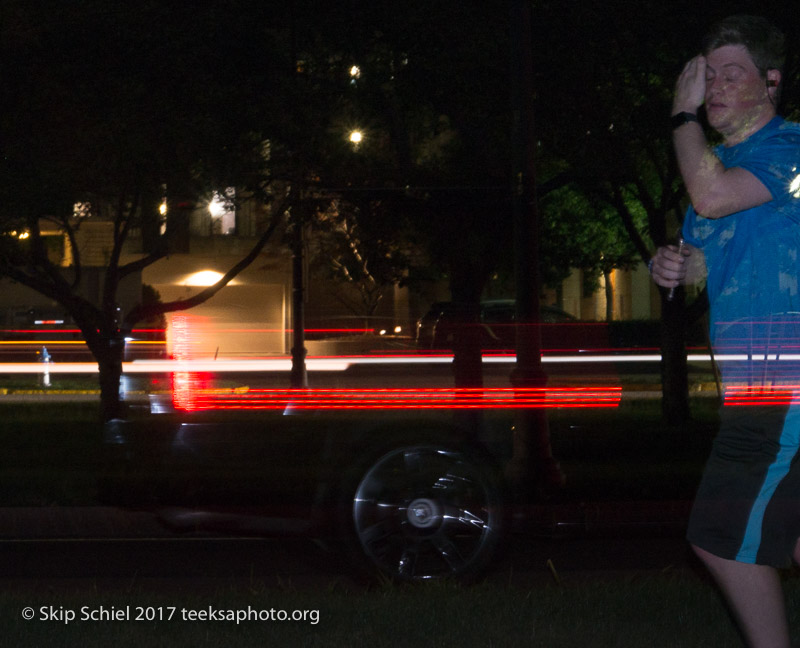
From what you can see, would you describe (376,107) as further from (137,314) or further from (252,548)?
(252,548)

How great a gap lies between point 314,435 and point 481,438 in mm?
837

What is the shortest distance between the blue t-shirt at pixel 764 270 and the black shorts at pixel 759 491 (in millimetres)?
111

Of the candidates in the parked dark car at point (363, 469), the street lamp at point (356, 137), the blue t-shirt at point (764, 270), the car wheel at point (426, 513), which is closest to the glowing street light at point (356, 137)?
the street lamp at point (356, 137)

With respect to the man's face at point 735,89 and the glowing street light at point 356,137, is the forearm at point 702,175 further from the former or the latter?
the glowing street light at point 356,137

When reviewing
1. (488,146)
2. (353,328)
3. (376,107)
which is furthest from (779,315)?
(376,107)

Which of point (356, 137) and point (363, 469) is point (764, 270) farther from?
point (356, 137)

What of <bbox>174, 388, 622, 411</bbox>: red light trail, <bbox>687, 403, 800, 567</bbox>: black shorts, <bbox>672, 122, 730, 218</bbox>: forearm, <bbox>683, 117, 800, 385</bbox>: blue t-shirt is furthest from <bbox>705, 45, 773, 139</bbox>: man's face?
<bbox>174, 388, 622, 411</bbox>: red light trail

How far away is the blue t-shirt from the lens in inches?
121

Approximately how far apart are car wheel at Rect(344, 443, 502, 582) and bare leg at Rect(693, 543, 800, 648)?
2723 mm

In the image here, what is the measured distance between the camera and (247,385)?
5.95m

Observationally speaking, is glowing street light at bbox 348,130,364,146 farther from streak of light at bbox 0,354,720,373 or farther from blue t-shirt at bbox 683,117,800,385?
blue t-shirt at bbox 683,117,800,385

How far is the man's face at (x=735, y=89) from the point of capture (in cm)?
317

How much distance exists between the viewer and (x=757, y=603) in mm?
3064

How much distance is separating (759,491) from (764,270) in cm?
57
